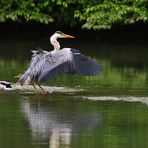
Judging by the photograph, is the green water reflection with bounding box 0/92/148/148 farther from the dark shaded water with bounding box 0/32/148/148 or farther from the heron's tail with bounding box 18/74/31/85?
the heron's tail with bounding box 18/74/31/85

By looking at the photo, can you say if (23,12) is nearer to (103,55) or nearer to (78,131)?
(103,55)

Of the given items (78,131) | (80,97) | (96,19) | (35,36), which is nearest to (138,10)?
(96,19)

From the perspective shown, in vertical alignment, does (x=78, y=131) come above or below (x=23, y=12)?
below

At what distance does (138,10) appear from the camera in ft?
87.1

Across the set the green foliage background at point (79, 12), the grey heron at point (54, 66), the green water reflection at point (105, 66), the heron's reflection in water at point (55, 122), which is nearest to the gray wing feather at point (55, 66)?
the grey heron at point (54, 66)

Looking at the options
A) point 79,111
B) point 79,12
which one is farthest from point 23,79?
point 79,12

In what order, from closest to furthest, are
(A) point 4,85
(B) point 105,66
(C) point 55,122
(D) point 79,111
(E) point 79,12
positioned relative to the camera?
(C) point 55,122, (D) point 79,111, (A) point 4,85, (B) point 105,66, (E) point 79,12

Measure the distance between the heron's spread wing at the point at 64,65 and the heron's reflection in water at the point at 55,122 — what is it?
729 millimetres

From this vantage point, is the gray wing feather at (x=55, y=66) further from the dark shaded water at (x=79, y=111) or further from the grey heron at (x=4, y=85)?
the grey heron at (x=4, y=85)

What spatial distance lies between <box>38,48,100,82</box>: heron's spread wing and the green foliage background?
11973mm

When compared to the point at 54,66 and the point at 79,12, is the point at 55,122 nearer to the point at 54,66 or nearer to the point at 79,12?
the point at 54,66

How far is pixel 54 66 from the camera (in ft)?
46.9

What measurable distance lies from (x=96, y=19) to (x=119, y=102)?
13.5 metres

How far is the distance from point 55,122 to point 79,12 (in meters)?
16.9
